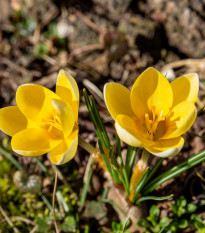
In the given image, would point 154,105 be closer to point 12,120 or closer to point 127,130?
point 127,130

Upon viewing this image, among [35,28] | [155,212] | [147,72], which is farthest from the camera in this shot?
[35,28]

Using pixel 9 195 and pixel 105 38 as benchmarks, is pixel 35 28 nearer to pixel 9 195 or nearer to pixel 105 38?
pixel 105 38

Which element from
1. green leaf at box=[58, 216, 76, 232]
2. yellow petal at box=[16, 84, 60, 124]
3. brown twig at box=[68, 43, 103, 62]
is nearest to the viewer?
yellow petal at box=[16, 84, 60, 124]

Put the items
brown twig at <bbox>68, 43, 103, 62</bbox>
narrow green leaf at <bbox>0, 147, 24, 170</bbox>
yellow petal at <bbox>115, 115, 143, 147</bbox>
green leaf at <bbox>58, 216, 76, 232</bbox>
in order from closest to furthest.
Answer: yellow petal at <bbox>115, 115, 143, 147</bbox>
green leaf at <bbox>58, 216, 76, 232</bbox>
narrow green leaf at <bbox>0, 147, 24, 170</bbox>
brown twig at <bbox>68, 43, 103, 62</bbox>

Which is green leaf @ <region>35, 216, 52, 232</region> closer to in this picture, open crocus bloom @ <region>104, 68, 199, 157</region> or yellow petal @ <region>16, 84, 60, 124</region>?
yellow petal @ <region>16, 84, 60, 124</region>

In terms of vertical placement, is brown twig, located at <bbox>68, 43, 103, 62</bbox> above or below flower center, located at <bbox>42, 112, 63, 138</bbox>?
below

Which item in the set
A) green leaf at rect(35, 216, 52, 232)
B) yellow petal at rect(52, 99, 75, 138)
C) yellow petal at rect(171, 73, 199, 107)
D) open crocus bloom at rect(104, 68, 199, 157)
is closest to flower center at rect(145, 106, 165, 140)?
open crocus bloom at rect(104, 68, 199, 157)

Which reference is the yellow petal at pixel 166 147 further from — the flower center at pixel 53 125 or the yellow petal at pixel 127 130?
the flower center at pixel 53 125

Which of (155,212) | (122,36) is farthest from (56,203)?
(122,36)
